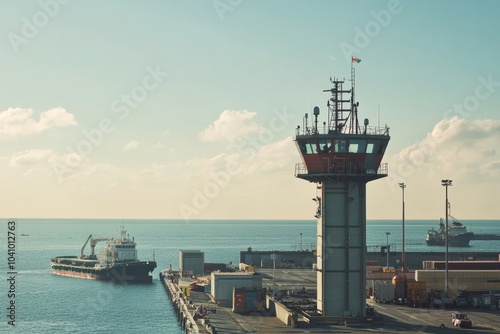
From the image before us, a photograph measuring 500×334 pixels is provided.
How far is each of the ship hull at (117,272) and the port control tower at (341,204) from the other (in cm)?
9476

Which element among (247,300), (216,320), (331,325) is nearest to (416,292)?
(247,300)

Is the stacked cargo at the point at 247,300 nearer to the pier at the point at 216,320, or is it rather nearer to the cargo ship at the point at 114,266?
the pier at the point at 216,320

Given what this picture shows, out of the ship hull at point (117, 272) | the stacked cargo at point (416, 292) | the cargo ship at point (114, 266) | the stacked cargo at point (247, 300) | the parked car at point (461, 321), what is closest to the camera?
the parked car at point (461, 321)

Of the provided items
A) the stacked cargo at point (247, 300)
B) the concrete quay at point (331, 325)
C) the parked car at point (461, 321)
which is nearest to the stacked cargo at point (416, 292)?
the concrete quay at point (331, 325)

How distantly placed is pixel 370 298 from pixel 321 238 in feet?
80.6

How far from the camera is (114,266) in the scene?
16500 cm

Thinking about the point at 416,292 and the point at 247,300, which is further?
the point at 416,292

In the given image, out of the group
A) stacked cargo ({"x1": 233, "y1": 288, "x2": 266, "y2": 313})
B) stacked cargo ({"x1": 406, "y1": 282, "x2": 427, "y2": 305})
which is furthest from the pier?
stacked cargo ({"x1": 406, "y1": 282, "x2": 427, "y2": 305})

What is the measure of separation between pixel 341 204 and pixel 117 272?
102133mm

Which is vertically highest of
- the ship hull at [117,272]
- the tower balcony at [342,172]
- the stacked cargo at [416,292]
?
the tower balcony at [342,172]

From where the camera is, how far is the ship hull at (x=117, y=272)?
16012 cm

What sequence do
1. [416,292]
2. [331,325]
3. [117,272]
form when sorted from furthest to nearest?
[117,272] → [416,292] → [331,325]

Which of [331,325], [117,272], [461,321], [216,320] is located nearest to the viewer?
[331,325]

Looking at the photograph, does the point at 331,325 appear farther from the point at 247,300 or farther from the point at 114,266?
the point at 114,266
